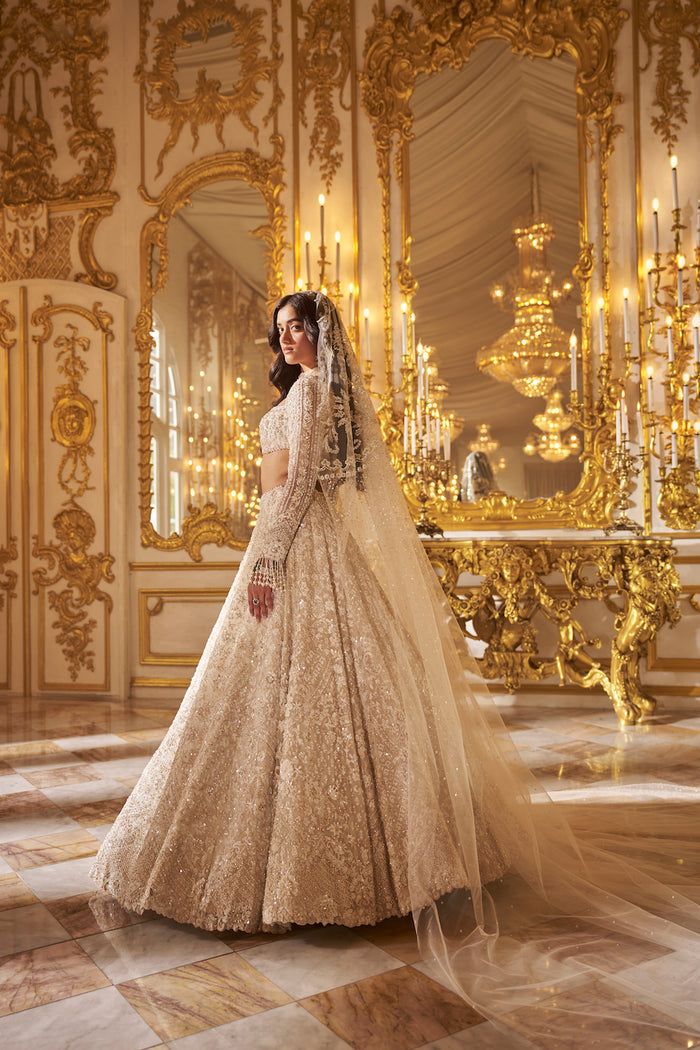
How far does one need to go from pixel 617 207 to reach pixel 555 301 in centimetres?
63

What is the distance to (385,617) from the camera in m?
2.34

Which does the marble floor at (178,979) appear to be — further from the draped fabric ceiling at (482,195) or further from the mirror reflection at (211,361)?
the draped fabric ceiling at (482,195)

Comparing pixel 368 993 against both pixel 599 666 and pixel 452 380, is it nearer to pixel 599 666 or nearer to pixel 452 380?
pixel 599 666

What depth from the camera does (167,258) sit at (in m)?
6.00

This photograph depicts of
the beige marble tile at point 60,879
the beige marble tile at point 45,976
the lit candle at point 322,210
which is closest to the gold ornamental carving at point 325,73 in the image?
Result: the lit candle at point 322,210

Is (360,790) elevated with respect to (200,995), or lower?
elevated

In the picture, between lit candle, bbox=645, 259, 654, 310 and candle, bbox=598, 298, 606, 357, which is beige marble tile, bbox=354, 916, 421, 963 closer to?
candle, bbox=598, 298, 606, 357

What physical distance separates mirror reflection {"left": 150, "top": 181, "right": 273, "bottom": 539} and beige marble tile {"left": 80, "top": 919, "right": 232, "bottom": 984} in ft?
12.2

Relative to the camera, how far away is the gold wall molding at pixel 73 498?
5988 mm

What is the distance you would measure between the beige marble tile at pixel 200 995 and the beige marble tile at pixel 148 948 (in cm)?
4

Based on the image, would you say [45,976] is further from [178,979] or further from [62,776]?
[62,776]

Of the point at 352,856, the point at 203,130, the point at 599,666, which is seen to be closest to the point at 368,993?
the point at 352,856

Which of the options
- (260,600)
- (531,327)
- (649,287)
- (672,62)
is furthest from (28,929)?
(672,62)

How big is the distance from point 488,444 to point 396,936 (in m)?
3.59
